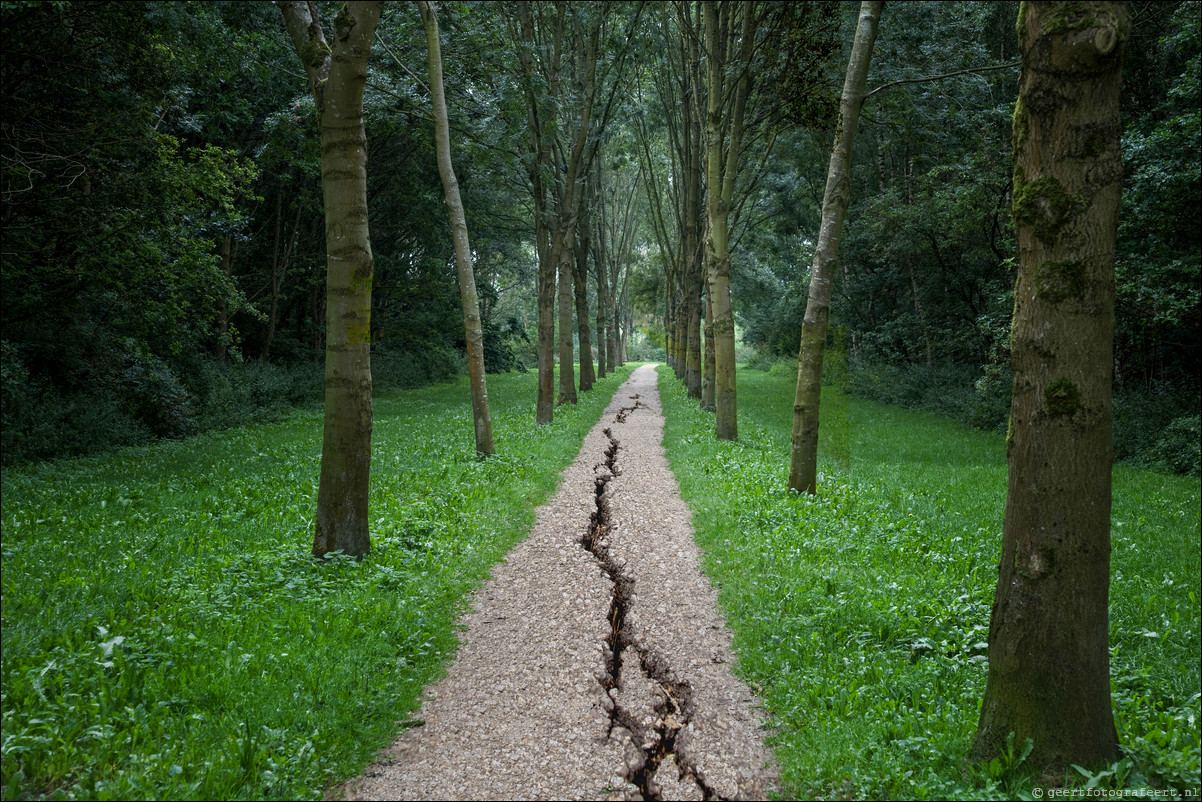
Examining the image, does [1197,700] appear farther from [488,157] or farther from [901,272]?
[901,272]

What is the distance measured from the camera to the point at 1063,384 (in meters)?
3.01

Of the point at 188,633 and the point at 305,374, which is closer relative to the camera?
the point at 188,633

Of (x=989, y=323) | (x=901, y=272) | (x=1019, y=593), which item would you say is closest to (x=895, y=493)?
(x=1019, y=593)

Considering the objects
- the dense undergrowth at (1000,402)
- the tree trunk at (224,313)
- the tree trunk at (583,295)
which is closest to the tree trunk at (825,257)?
the dense undergrowth at (1000,402)

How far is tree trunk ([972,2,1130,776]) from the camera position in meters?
2.95

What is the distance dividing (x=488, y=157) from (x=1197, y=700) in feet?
46.3

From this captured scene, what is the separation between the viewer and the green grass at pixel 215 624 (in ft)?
10.9

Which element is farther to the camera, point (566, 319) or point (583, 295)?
point (583, 295)

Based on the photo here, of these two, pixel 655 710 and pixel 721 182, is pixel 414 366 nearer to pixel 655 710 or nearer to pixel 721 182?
pixel 721 182

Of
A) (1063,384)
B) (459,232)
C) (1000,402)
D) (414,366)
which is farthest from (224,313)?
(1000,402)

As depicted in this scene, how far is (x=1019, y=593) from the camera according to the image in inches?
126

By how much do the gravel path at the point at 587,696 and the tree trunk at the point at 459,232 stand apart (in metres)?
4.59

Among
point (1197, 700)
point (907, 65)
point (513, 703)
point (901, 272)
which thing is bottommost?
point (513, 703)

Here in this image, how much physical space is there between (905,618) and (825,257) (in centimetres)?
535
